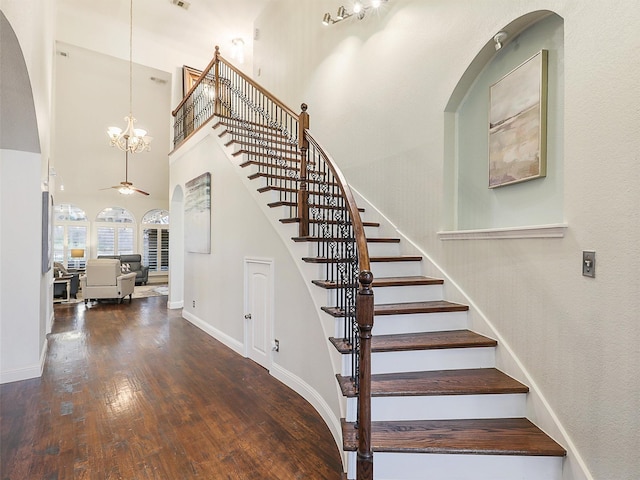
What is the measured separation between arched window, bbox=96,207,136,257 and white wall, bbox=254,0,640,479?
9689mm

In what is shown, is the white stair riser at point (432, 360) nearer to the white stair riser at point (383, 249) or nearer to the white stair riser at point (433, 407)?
the white stair riser at point (433, 407)

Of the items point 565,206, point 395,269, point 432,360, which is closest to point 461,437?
point 432,360

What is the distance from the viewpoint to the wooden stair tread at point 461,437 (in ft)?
5.74

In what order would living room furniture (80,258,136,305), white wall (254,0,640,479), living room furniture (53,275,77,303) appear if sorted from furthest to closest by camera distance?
living room furniture (53,275,77,303) → living room furniture (80,258,136,305) → white wall (254,0,640,479)

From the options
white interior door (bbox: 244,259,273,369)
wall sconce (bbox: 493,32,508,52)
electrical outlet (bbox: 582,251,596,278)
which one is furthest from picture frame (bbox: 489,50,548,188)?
white interior door (bbox: 244,259,273,369)

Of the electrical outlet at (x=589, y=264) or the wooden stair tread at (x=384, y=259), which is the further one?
the wooden stair tread at (x=384, y=259)

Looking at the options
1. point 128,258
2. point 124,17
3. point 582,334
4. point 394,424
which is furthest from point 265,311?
point 128,258

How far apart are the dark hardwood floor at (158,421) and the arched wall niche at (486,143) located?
2146 mm

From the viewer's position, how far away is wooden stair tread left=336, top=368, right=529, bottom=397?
201cm

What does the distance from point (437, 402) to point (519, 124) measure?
6.66 ft

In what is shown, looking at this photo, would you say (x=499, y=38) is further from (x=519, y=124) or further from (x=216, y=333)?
(x=216, y=333)

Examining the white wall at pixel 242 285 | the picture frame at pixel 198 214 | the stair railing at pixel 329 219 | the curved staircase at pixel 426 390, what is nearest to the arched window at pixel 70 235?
the white wall at pixel 242 285

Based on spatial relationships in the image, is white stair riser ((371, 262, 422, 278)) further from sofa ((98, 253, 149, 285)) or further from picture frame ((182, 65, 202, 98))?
sofa ((98, 253, 149, 285))

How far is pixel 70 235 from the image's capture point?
980 cm
